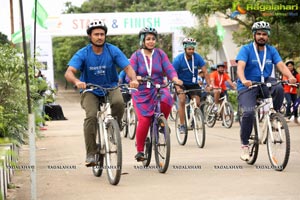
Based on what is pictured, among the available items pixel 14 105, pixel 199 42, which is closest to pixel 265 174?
pixel 14 105

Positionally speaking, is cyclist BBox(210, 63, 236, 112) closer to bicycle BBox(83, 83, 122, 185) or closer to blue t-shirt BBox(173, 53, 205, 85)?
blue t-shirt BBox(173, 53, 205, 85)

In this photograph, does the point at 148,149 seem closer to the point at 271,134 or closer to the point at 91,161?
the point at 91,161

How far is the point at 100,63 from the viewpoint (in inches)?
340

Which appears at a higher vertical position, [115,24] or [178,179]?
[115,24]

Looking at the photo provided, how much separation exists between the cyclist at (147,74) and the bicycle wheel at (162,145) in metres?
0.23

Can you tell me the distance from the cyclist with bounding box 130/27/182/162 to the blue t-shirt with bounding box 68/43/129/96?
30.2 inches

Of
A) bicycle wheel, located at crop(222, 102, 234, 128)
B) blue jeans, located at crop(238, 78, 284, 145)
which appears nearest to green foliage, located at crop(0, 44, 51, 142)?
blue jeans, located at crop(238, 78, 284, 145)

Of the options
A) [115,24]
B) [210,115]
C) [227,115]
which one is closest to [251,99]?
[227,115]

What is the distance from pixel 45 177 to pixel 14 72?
4.60 ft

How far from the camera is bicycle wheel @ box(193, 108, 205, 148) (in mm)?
12367

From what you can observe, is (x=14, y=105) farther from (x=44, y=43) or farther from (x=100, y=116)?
(x=44, y=43)

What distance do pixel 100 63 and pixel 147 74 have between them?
1.40 meters

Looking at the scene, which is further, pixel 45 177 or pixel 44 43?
pixel 44 43

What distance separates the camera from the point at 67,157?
1155 cm
